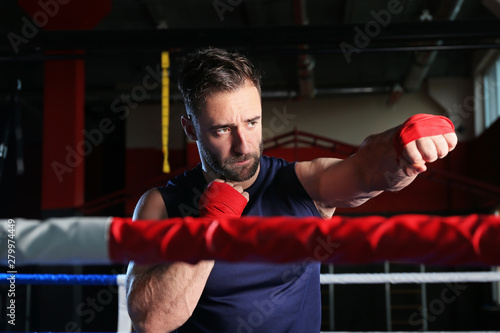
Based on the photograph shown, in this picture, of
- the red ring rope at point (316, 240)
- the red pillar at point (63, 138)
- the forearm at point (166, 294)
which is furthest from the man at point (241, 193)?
the red pillar at point (63, 138)

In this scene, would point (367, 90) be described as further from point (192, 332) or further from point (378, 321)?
point (192, 332)

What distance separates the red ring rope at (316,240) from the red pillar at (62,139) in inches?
167

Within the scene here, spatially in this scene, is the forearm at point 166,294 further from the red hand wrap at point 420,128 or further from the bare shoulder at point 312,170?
the red hand wrap at point 420,128

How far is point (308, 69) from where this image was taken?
6625 mm

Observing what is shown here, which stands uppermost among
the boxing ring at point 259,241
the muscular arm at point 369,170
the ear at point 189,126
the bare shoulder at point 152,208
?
the ear at point 189,126

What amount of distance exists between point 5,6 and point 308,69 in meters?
3.50

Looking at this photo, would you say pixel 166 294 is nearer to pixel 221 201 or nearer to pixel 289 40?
pixel 221 201

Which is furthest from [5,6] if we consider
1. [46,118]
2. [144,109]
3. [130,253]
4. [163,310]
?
[130,253]

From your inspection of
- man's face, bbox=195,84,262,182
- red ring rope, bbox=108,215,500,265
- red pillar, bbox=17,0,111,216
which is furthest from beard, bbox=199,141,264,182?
red pillar, bbox=17,0,111,216

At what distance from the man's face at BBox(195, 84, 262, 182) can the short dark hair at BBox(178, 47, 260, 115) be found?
0.08 ft

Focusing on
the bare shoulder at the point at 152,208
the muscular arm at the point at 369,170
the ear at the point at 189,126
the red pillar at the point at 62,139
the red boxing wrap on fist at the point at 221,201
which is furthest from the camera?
the red pillar at the point at 62,139

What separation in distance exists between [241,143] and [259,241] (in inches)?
27.8

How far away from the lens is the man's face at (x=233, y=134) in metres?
1.33

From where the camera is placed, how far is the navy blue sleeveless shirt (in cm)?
126
